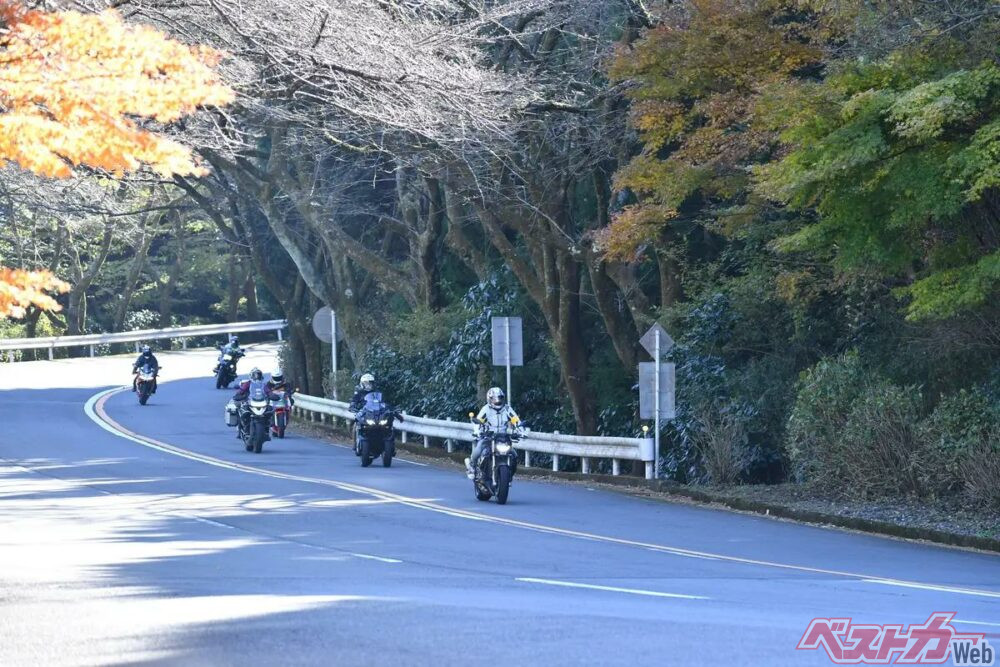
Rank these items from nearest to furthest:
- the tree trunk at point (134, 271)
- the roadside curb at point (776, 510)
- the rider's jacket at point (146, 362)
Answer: the roadside curb at point (776, 510), the rider's jacket at point (146, 362), the tree trunk at point (134, 271)

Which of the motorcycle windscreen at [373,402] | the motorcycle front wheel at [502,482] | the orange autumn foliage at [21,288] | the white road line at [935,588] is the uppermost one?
the orange autumn foliage at [21,288]

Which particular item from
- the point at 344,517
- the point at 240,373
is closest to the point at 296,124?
the point at 344,517

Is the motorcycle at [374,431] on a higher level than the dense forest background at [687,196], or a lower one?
lower

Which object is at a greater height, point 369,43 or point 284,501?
point 369,43

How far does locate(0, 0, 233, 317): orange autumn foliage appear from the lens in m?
12.0

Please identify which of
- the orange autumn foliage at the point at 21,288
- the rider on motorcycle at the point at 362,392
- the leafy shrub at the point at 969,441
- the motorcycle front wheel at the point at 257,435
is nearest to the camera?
the orange autumn foliage at the point at 21,288

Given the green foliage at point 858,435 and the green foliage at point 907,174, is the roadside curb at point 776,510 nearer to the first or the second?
the green foliage at point 858,435

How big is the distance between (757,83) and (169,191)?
40252mm

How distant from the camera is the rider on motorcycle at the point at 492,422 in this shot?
2034 centimetres

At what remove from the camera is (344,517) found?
1802 centimetres

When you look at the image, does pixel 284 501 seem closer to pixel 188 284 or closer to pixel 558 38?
pixel 558 38

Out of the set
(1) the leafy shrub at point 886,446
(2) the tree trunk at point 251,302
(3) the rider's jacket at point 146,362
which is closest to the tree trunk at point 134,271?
(2) the tree trunk at point 251,302

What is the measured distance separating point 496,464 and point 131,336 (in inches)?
1607

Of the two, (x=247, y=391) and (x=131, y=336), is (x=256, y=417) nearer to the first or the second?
(x=247, y=391)
